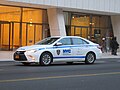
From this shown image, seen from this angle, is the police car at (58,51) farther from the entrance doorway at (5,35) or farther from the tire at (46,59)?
the entrance doorway at (5,35)

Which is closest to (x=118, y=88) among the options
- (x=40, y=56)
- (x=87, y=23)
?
(x=40, y=56)

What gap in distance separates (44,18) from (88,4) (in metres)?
4.69

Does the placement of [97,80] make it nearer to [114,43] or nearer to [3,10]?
[114,43]

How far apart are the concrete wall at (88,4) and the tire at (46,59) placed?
40.9 ft

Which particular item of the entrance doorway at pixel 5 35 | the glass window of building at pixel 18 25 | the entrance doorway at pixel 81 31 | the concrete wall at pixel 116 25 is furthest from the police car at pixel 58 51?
the concrete wall at pixel 116 25

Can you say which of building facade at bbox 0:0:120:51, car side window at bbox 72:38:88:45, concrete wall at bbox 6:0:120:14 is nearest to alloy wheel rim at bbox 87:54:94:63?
car side window at bbox 72:38:88:45

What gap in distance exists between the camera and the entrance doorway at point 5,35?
35188 mm

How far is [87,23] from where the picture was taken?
40844mm

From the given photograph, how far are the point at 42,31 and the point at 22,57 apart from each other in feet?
62.8

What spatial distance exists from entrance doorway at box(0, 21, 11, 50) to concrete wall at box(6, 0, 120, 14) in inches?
200

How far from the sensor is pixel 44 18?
37188 mm

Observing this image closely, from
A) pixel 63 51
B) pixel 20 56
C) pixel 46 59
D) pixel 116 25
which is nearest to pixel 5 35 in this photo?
pixel 116 25

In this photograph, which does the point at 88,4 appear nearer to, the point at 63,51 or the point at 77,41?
the point at 77,41

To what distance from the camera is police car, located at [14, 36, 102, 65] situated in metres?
18.5
